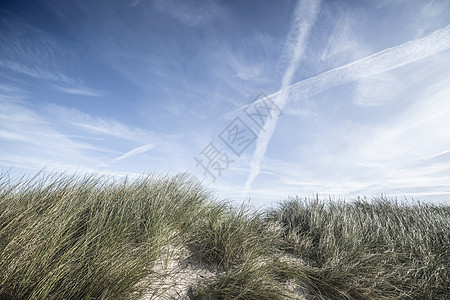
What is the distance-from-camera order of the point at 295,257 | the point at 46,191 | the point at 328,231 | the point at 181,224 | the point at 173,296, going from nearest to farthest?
the point at 173,296, the point at 46,191, the point at 181,224, the point at 295,257, the point at 328,231

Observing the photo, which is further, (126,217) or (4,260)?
(126,217)

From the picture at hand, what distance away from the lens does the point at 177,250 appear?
3.06 metres

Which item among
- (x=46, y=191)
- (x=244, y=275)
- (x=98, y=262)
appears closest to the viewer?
(x=98, y=262)

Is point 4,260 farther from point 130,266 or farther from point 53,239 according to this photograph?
point 130,266

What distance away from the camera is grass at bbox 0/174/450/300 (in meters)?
2.01

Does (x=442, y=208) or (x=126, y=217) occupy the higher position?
(x=442, y=208)

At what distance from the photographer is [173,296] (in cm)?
250

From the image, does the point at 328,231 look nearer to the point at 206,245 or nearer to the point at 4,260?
the point at 206,245

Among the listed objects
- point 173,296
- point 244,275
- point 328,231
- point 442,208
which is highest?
point 442,208

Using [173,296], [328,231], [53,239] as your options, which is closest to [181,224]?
[173,296]

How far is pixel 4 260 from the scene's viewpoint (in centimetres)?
185

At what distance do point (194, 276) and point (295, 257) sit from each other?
1954 mm

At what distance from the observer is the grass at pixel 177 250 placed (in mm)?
2012

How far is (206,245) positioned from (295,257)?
1663 mm
